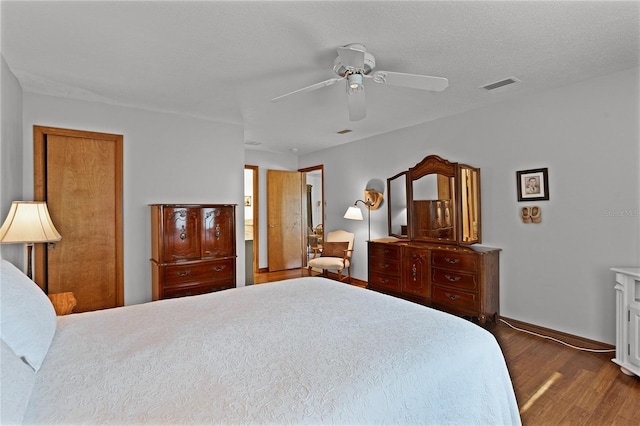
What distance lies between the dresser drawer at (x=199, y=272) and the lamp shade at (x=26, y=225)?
1.19 meters

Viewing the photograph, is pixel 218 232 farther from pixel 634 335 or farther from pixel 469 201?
pixel 634 335

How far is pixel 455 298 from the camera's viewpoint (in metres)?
3.57

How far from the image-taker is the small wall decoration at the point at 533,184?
10.6 ft

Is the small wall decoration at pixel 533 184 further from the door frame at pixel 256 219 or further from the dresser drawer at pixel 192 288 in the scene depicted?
the door frame at pixel 256 219

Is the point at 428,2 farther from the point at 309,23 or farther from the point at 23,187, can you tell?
the point at 23,187

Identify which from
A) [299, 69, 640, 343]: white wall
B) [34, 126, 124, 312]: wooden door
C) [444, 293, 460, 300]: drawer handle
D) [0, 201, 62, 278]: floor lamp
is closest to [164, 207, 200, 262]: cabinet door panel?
[34, 126, 124, 312]: wooden door

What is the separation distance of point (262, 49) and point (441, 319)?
2094mm

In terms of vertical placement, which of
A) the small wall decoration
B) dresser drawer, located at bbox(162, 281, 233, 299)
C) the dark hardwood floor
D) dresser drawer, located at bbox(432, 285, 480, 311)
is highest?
the small wall decoration

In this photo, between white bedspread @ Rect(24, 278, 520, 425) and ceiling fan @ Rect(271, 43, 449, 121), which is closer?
white bedspread @ Rect(24, 278, 520, 425)

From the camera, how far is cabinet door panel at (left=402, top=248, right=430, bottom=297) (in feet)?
12.7

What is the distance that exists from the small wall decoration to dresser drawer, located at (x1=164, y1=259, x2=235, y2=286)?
321cm

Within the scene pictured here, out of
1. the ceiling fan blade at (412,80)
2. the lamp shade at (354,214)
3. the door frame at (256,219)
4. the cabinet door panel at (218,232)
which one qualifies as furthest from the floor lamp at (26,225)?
the door frame at (256,219)

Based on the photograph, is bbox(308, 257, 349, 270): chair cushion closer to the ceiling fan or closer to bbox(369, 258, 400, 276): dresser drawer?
bbox(369, 258, 400, 276): dresser drawer

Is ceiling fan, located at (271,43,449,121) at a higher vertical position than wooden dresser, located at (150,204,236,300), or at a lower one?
higher
